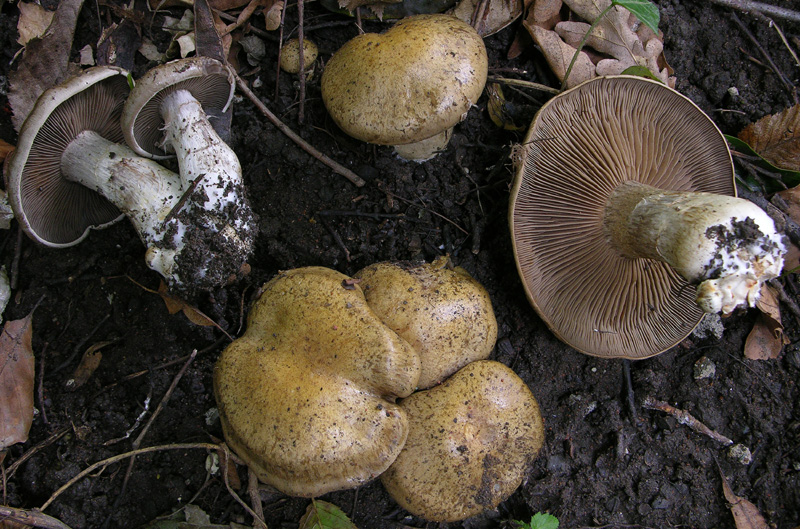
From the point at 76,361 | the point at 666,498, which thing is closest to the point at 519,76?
the point at 666,498

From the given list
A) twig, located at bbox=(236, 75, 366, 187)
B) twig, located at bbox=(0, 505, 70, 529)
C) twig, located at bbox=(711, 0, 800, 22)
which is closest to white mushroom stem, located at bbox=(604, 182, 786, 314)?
twig, located at bbox=(236, 75, 366, 187)

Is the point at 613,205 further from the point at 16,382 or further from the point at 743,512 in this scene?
the point at 16,382

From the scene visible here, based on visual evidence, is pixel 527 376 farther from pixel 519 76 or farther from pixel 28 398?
pixel 28 398

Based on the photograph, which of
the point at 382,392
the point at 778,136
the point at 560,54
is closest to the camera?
the point at 382,392

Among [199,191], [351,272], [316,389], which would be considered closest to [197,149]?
[199,191]

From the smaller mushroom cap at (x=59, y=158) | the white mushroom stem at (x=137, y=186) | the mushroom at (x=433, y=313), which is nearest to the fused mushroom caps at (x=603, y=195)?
the mushroom at (x=433, y=313)

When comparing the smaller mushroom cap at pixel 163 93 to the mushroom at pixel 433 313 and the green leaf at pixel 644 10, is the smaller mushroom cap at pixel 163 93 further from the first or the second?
the green leaf at pixel 644 10
